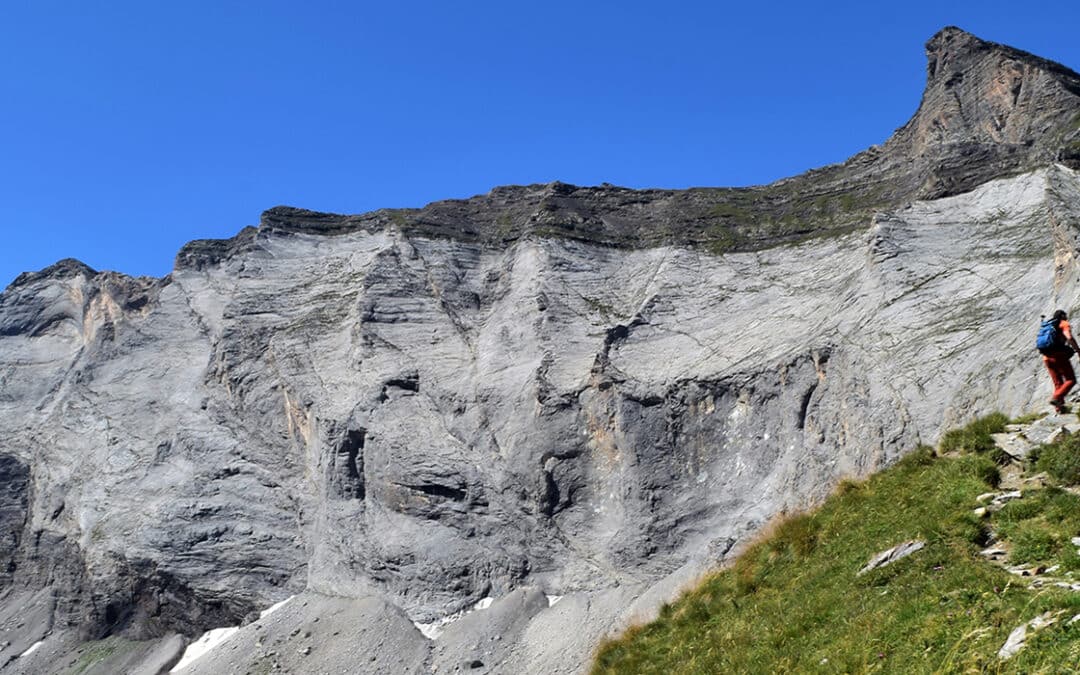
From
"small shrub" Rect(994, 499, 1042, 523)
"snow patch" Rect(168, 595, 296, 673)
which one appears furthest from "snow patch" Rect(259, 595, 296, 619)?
"small shrub" Rect(994, 499, 1042, 523)

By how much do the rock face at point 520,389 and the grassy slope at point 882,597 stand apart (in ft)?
44.8

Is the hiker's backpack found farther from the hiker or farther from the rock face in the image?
the rock face

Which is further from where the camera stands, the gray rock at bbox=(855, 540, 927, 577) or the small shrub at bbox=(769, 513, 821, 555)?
the small shrub at bbox=(769, 513, 821, 555)

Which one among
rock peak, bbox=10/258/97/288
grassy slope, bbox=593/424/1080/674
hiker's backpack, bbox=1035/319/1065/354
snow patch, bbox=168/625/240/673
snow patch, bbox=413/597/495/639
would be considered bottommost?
snow patch, bbox=413/597/495/639

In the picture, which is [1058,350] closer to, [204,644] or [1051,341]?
[1051,341]

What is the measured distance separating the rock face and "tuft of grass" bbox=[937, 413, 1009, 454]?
38.4 feet

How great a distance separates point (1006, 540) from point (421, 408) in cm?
3487

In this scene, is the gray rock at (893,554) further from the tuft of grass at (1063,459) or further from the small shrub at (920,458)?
the small shrub at (920,458)

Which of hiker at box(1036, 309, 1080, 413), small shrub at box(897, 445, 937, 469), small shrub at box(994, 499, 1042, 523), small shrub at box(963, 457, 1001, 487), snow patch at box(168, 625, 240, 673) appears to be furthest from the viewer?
snow patch at box(168, 625, 240, 673)

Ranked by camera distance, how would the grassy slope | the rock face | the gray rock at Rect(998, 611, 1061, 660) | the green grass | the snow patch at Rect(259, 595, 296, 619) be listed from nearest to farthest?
the gray rock at Rect(998, 611, 1061, 660), the grassy slope, the rock face, the snow patch at Rect(259, 595, 296, 619), the green grass

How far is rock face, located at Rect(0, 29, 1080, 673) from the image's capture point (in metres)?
33.2

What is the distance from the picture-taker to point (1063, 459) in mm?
11430

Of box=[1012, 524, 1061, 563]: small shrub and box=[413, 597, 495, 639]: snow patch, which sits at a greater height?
box=[1012, 524, 1061, 563]: small shrub

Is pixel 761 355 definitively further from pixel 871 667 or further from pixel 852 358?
pixel 871 667
